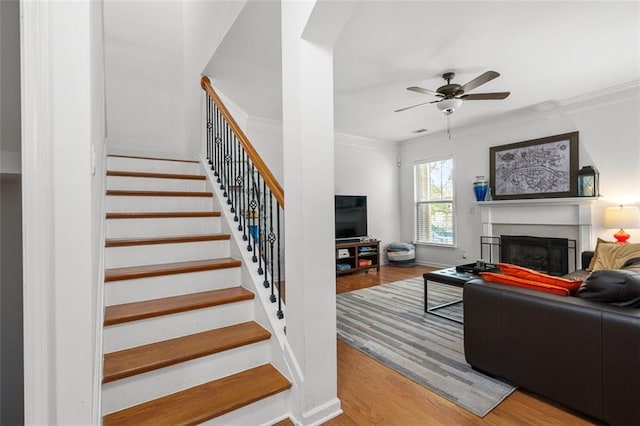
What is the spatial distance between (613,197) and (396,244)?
3.36m

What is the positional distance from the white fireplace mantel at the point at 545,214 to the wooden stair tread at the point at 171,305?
467cm

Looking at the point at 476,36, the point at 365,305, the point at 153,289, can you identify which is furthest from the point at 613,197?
the point at 153,289

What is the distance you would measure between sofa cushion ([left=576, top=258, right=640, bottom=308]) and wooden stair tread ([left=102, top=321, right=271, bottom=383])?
1.86m

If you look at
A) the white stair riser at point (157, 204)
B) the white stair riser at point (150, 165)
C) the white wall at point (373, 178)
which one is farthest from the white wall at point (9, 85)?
the white wall at point (373, 178)

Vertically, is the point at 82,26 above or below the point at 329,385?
above

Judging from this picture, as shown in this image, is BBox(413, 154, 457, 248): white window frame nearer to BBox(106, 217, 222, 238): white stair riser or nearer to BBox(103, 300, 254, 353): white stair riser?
BBox(106, 217, 222, 238): white stair riser

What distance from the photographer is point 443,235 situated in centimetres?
609

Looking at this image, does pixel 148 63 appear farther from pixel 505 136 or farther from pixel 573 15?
pixel 505 136

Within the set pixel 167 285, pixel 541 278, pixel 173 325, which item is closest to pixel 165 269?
pixel 167 285

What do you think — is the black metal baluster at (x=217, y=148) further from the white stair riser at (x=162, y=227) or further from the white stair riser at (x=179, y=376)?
the white stair riser at (x=179, y=376)

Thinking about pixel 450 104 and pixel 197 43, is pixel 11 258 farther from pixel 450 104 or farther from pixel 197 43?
pixel 450 104

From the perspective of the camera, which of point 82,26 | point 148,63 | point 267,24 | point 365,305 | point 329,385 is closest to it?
point 82,26

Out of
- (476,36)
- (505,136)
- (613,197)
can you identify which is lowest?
(613,197)

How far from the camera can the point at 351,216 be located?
5.78 m
